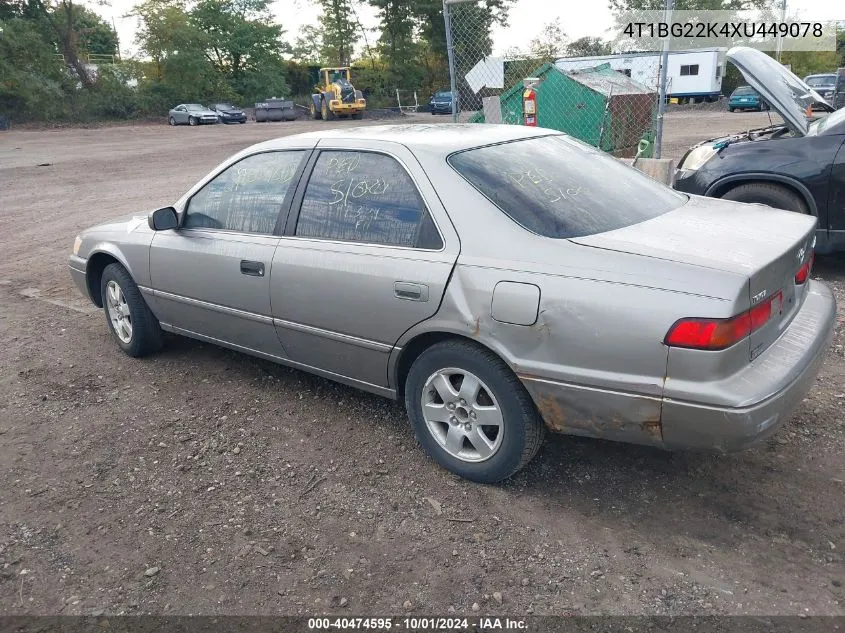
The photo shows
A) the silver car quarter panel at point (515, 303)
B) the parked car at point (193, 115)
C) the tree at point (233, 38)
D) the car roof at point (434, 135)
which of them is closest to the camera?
the silver car quarter panel at point (515, 303)

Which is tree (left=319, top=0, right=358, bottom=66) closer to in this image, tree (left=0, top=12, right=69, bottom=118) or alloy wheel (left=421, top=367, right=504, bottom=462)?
tree (left=0, top=12, right=69, bottom=118)

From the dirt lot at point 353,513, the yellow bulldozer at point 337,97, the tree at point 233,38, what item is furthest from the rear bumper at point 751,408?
the tree at point 233,38

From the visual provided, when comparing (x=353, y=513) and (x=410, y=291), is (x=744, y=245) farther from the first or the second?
(x=353, y=513)

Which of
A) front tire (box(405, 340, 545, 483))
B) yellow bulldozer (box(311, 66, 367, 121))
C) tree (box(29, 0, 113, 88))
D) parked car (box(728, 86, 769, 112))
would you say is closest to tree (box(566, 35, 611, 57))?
parked car (box(728, 86, 769, 112))

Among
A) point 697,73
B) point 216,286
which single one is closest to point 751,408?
point 216,286

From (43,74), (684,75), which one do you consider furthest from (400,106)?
(43,74)

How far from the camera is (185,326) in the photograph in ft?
14.3

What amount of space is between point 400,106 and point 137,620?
42.0 m

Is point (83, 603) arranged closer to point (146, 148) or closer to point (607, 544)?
point (607, 544)

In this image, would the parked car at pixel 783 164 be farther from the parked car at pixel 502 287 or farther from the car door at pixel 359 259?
the car door at pixel 359 259

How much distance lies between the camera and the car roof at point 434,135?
333 centimetres

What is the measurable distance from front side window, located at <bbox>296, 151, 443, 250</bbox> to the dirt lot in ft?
3.56

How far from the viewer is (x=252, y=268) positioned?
3.71m

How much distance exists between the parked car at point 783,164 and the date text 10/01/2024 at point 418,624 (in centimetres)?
449
